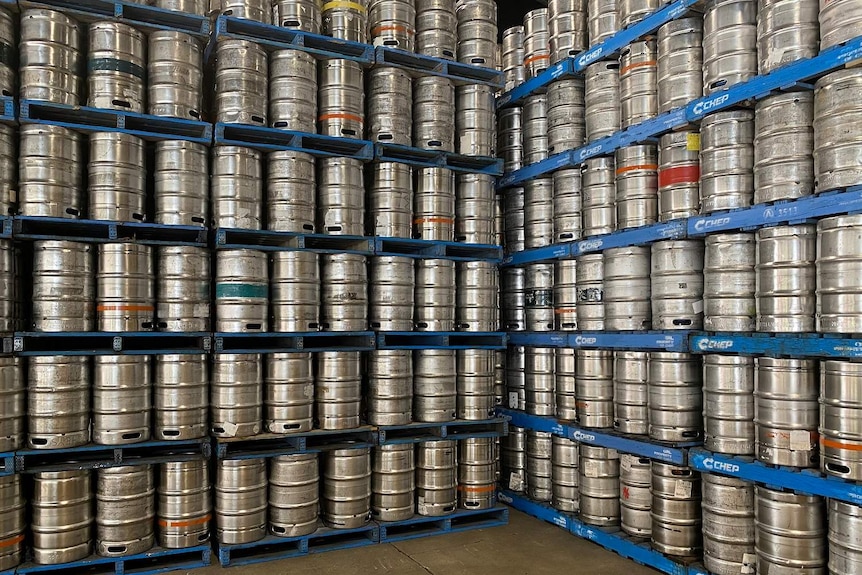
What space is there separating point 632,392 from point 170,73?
447 cm

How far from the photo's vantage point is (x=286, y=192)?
214 inches

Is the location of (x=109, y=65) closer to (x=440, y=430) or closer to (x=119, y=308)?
(x=119, y=308)

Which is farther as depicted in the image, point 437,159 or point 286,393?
point 437,159

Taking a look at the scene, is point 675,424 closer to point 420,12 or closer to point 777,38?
point 777,38

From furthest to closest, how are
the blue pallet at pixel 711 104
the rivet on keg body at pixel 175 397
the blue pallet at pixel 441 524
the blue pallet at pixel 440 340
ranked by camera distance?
the blue pallet at pixel 440 340 < the blue pallet at pixel 441 524 < the rivet on keg body at pixel 175 397 < the blue pallet at pixel 711 104

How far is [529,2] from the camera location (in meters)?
10.9

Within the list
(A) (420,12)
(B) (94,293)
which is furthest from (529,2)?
(B) (94,293)

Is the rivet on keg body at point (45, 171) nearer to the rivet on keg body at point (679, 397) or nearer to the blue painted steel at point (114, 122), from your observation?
the blue painted steel at point (114, 122)

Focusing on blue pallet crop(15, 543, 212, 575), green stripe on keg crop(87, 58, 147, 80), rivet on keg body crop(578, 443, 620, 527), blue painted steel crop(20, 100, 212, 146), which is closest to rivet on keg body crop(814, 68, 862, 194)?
rivet on keg body crop(578, 443, 620, 527)

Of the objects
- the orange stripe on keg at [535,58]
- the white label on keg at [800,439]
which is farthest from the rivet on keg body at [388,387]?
the orange stripe on keg at [535,58]

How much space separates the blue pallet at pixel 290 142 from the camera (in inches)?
210

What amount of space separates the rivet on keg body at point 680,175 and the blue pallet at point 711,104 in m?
0.14

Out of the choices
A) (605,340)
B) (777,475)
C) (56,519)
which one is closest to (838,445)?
(777,475)

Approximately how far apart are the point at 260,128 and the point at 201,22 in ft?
3.12
